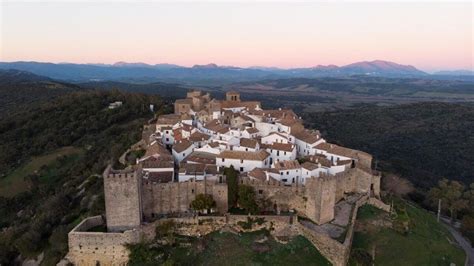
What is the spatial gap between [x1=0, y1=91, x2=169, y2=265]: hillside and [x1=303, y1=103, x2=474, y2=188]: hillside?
45.7 metres

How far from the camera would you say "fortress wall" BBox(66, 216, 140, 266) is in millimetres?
31281

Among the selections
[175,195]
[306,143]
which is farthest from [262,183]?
[306,143]

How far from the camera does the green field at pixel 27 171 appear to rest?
6400 cm

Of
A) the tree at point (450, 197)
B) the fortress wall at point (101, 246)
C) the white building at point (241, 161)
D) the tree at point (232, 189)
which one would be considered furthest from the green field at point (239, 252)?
the tree at point (450, 197)

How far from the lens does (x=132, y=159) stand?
47.4m

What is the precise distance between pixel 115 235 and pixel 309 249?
14.9 meters

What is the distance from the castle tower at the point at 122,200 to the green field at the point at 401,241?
17218 millimetres

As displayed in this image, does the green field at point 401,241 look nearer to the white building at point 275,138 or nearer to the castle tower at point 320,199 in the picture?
the castle tower at point 320,199

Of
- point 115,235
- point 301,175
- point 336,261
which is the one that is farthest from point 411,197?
point 115,235

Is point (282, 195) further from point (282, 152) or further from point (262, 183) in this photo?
point (282, 152)

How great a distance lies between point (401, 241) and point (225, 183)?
16.0m

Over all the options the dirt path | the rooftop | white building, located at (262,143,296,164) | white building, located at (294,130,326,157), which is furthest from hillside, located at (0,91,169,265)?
the dirt path

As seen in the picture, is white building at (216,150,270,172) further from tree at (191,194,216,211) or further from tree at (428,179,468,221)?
tree at (428,179,468,221)

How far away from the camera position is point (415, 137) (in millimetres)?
97688
